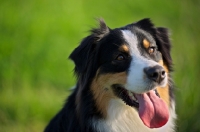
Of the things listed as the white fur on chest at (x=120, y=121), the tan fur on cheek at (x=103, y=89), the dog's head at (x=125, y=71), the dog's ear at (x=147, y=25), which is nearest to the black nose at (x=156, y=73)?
the dog's head at (x=125, y=71)

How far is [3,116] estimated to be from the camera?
7.58 metres

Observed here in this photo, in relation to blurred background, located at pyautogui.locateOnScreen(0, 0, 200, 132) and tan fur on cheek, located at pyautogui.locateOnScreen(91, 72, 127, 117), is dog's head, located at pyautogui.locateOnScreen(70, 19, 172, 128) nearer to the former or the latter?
tan fur on cheek, located at pyautogui.locateOnScreen(91, 72, 127, 117)

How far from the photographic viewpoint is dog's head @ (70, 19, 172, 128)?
4.65m

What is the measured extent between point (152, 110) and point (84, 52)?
0.95m

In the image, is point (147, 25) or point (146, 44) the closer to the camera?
point (146, 44)

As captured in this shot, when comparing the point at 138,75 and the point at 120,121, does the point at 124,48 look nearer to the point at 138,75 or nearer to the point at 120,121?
the point at 138,75

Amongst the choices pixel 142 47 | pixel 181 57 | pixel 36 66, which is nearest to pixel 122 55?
pixel 142 47

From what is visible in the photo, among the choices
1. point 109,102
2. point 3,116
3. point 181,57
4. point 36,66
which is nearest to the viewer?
point 109,102

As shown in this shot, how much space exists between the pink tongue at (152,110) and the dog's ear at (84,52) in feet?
2.13

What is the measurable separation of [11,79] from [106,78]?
153 inches

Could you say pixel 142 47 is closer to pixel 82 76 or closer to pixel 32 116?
pixel 82 76

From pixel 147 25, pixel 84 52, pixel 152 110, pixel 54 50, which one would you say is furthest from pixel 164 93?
pixel 54 50

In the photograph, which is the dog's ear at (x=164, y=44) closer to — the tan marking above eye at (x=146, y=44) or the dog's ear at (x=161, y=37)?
the dog's ear at (x=161, y=37)

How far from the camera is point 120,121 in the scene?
16.1 ft
